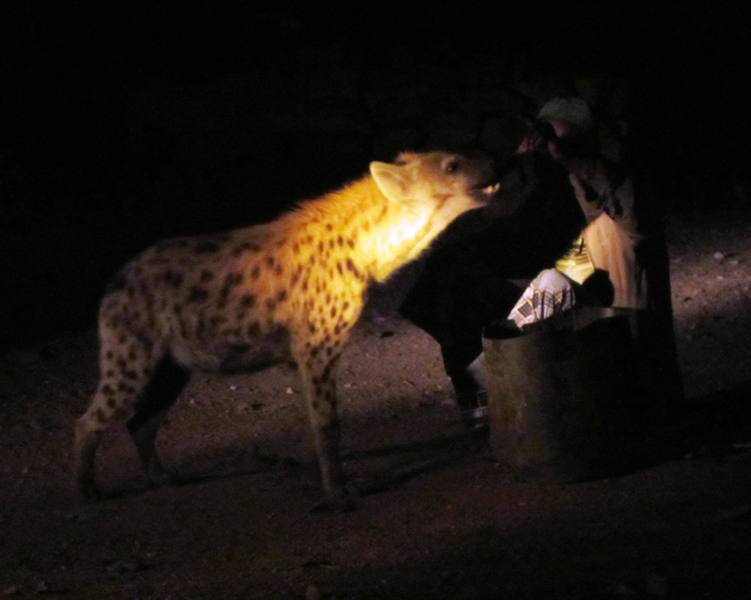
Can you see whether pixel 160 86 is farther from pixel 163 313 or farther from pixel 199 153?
pixel 163 313

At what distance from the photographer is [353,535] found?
3287 millimetres

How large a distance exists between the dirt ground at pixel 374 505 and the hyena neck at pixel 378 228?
2.02ft

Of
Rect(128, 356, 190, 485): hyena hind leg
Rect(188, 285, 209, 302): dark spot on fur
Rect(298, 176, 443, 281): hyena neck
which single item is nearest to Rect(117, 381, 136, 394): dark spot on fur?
Rect(128, 356, 190, 485): hyena hind leg

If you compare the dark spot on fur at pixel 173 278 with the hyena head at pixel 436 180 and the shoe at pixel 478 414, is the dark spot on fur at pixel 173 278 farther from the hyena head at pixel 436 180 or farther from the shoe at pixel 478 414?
the shoe at pixel 478 414

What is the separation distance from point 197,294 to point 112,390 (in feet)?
1.18

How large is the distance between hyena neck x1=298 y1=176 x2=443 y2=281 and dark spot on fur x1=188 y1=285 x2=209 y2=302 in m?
0.37

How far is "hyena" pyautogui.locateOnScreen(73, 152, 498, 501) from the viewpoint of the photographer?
3.66 metres

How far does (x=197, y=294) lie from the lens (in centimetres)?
367

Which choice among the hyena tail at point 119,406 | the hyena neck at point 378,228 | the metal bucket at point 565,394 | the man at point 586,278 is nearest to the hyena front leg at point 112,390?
the hyena tail at point 119,406

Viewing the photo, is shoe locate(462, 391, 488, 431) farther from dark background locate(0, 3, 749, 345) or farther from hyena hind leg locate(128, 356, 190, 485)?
dark background locate(0, 3, 749, 345)

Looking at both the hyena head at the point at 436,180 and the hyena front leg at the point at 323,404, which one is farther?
the hyena head at the point at 436,180

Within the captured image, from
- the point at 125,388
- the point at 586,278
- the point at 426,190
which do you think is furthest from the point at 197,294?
the point at 586,278

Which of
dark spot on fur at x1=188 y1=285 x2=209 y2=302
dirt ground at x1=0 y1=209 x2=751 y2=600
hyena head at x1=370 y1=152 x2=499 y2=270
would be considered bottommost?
dirt ground at x1=0 y1=209 x2=751 y2=600

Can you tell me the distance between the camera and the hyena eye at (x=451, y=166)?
3730 millimetres
